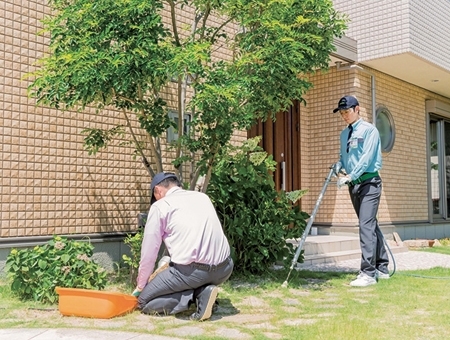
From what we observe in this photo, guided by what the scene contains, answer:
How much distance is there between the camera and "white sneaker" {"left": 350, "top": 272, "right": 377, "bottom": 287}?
5.43m

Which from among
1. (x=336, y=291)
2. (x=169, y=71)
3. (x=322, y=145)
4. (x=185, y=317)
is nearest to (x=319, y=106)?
(x=322, y=145)

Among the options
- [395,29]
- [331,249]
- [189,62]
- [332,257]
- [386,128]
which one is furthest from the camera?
[386,128]

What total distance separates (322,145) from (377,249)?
4180 millimetres

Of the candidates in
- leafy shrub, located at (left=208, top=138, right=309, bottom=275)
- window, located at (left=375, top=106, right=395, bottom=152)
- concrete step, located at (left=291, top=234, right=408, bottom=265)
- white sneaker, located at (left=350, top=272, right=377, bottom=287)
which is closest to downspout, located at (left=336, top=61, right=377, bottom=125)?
window, located at (left=375, top=106, right=395, bottom=152)

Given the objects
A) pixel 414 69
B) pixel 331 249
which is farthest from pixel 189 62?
pixel 414 69

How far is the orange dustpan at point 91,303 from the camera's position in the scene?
12.4 feet

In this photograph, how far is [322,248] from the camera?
25.8 feet

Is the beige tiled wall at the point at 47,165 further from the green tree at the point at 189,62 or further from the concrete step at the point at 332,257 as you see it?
the concrete step at the point at 332,257

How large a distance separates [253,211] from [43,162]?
234cm

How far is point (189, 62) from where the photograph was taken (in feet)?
13.9

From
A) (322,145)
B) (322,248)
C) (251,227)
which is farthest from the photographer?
(322,145)

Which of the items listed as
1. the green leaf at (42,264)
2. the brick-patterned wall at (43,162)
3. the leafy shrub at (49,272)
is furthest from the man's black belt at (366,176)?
the green leaf at (42,264)

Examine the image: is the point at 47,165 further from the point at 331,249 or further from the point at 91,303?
the point at 331,249

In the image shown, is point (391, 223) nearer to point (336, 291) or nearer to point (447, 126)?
point (447, 126)
